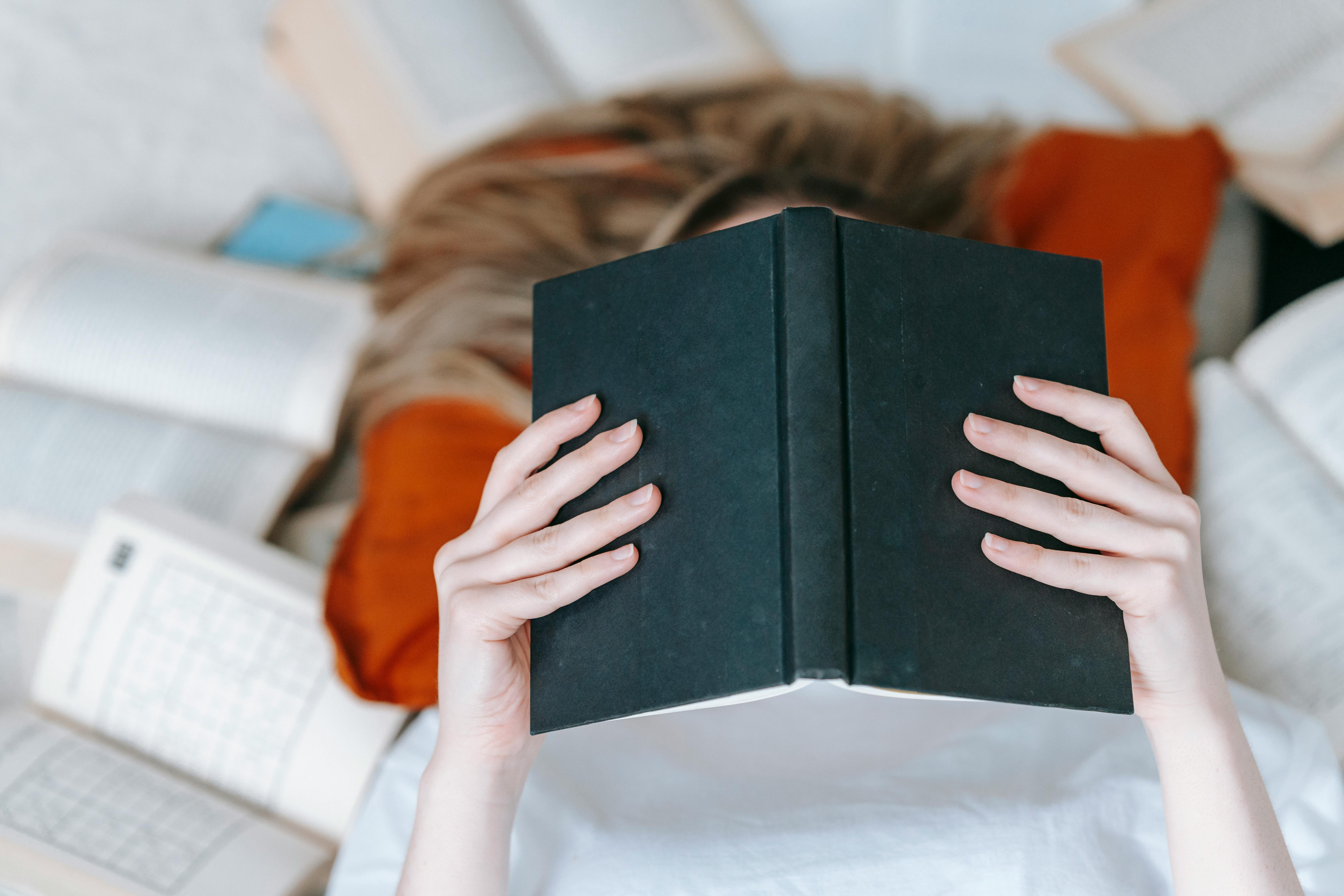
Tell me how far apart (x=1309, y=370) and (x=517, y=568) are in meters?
0.85

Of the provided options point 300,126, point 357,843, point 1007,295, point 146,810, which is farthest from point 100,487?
point 1007,295

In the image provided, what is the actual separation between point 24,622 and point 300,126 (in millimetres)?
894

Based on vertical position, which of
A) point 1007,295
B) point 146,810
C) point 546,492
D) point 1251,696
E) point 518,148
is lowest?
point 146,810

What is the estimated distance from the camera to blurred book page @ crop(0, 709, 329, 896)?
802 mm

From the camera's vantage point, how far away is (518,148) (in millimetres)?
1281

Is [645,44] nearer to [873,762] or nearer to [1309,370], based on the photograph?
[1309,370]

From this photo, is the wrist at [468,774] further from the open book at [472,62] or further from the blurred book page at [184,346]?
the open book at [472,62]

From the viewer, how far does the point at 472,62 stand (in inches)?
54.2

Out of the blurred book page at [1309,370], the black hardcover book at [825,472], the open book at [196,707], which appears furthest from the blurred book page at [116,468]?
the blurred book page at [1309,370]

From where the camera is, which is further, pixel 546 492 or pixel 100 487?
pixel 100 487

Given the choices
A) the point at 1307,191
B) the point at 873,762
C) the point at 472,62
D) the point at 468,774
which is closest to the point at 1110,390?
the point at 1307,191

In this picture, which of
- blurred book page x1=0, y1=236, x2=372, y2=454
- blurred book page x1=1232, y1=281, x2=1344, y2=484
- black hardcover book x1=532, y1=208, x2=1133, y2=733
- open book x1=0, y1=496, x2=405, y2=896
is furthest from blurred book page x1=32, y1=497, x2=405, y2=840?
blurred book page x1=1232, y1=281, x2=1344, y2=484

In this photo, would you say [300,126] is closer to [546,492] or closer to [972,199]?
[972,199]

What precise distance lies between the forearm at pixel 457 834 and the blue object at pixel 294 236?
0.93 meters
